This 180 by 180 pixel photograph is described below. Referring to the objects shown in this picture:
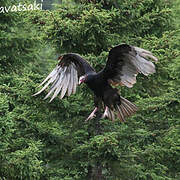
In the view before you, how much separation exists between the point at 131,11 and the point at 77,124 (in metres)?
2.55

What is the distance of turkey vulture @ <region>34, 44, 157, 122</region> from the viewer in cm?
501

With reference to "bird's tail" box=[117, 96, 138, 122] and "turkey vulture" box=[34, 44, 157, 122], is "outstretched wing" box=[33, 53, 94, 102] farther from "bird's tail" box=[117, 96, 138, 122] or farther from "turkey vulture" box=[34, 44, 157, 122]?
"bird's tail" box=[117, 96, 138, 122]

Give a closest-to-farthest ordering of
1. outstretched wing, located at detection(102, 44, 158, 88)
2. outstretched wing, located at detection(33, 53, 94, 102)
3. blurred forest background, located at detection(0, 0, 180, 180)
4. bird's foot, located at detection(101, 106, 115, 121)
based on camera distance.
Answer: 1. outstretched wing, located at detection(102, 44, 158, 88)
2. bird's foot, located at detection(101, 106, 115, 121)
3. outstretched wing, located at detection(33, 53, 94, 102)
4. blurred forest background, located at detection(0, 0, 180, 180)

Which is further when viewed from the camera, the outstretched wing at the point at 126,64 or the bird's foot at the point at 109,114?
the bird's foot at the point at 109,114

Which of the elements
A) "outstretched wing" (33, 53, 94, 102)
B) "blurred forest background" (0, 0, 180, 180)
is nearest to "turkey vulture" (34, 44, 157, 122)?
"outstretched wing" (33, 53, 94, 102)

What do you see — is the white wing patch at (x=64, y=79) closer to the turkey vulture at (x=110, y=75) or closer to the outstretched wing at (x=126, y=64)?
the turkey vulture at (x=110, y=75)

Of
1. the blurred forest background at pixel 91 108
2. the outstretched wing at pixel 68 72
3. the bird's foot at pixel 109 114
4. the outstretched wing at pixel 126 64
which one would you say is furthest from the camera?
the blurred forest background at pixel 91 108

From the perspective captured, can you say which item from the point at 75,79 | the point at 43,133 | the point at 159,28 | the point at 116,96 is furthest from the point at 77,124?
the point at 159,28

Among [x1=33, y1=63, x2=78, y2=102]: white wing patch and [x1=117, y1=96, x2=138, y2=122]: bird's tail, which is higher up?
[x1=33, y1=63, x2=78, y2=102]: white wing patch

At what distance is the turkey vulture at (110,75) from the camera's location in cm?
501

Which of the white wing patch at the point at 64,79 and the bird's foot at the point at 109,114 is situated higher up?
the white wing patch at the point at 64,79

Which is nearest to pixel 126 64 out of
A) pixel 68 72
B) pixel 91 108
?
pixel 68 72

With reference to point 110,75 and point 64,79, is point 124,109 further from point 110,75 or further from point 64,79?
point 64,79

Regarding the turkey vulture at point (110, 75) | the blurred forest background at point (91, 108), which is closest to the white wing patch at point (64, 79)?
the turkey vulture at point (110, 75)
